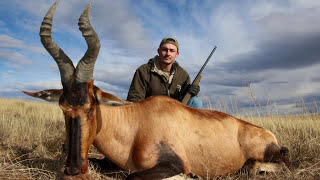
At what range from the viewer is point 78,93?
3611 millimetres

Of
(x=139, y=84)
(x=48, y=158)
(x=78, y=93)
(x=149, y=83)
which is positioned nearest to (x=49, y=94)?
(x=78, y=93)

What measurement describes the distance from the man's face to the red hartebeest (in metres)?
2.48

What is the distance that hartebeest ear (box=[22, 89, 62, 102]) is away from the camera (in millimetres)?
4129

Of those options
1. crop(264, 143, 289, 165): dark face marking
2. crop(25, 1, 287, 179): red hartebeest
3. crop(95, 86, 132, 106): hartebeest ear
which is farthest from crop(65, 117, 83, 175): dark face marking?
Answer: crop(264, 143, 289, 165): dark face marking

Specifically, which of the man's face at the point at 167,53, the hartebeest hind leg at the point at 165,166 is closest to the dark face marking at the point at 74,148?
the hartebeest hind leg at the point at 165,166

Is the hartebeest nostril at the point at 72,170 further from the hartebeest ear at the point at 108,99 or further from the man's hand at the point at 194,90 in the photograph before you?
the man's hand at the point at 194,90

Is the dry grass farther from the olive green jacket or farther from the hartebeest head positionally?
the olive green jacket

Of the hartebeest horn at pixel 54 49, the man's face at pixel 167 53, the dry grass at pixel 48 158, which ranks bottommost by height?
the dry grass at pixel 48 158

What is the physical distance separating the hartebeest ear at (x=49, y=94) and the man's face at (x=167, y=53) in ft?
11.3

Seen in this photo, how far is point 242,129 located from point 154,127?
65.2 inches

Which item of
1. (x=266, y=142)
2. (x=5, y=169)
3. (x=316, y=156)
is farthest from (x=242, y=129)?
(x=5, y=169)

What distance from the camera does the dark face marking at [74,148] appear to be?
139 inches

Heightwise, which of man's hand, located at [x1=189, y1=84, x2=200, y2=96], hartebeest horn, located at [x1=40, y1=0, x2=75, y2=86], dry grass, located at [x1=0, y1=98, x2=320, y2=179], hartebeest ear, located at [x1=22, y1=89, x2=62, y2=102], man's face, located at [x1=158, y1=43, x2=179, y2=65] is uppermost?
man's face, located at [x1=158, y1=43, x2=179, y2=65]

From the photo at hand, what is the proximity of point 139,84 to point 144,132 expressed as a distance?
296cm
